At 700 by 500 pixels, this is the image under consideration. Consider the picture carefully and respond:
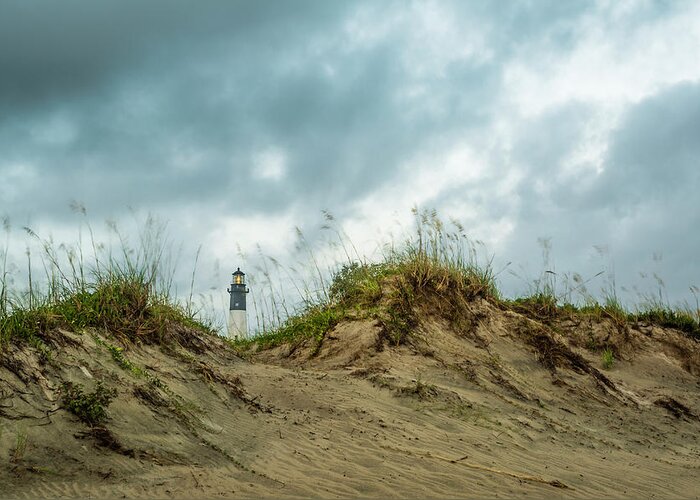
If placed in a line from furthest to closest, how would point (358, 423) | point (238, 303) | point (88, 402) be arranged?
1. point (238, 303)
2. point (358, 423)
3. point (88, 402)

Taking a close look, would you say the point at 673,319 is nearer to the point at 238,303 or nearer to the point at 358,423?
the point at 358,423

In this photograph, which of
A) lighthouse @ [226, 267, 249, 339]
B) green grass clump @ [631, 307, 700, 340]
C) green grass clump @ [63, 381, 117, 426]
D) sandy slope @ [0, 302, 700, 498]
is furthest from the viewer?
lighthouse @ [226, 267, 249, 339]

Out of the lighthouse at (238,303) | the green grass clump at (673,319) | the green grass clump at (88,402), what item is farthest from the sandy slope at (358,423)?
the lighthouse at (238,303)

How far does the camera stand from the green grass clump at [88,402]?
536 centimetres

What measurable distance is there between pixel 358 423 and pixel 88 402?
8.25 feet

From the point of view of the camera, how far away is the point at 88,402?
545 centimetres

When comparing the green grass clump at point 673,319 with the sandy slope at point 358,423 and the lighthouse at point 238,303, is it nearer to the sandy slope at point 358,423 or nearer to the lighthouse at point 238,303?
the sandy slope at point 358,423

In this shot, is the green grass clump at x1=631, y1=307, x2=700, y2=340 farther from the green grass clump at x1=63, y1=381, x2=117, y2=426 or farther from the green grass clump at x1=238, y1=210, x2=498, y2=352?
the green grass clump at x1=63, y1=381, x2=117, y2=426

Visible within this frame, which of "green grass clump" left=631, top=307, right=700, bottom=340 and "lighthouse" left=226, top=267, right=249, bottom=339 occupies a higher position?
"lighthouse" left=226, top=267, right=249, bottom=339

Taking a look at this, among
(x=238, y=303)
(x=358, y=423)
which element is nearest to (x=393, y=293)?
(x=358, y=423)

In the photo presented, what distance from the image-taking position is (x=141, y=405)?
586cm

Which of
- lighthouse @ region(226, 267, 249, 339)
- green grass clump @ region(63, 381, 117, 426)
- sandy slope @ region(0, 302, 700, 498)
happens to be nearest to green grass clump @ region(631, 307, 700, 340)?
sandy slope @ region(0, 302, 700, 498)

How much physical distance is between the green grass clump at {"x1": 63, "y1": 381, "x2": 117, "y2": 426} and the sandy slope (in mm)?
77

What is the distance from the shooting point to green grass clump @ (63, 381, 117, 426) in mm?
5355
